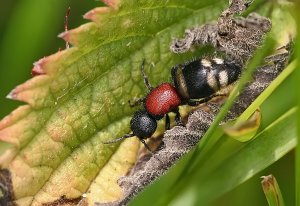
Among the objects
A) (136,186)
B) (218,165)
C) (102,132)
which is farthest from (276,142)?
(102,132)

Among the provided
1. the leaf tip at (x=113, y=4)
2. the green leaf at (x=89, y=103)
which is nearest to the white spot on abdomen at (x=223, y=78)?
the green leaf at (x=89, y=103)

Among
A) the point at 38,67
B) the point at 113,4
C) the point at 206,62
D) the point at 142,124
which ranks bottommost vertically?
the point at 142,124

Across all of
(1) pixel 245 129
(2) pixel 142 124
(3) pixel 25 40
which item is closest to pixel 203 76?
(2) pixel 142 124

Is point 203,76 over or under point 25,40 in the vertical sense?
under

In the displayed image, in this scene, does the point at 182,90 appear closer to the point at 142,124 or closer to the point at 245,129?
the point at 142,124

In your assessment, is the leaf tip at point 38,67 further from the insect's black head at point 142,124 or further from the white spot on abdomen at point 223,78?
the white spot on abdomen at point 223,78
